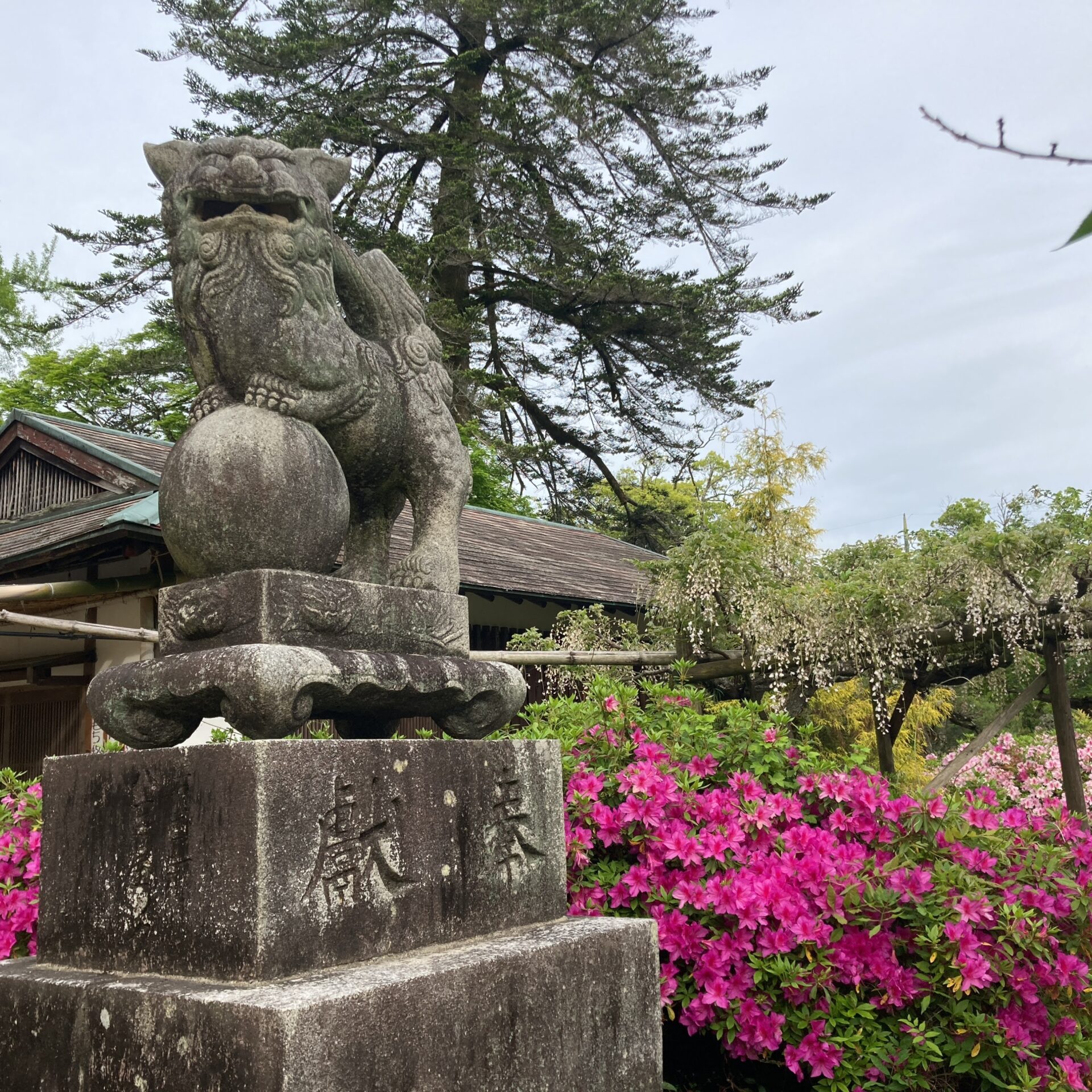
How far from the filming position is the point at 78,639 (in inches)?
307

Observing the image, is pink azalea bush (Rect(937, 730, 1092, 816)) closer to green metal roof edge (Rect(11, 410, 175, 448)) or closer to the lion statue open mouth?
the lion statue open mouth

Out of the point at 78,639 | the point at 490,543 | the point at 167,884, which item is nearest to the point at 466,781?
the point at 167,884

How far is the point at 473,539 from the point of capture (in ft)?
36.6

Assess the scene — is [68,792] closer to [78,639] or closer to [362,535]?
[362,535]

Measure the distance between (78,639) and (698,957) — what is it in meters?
6.12

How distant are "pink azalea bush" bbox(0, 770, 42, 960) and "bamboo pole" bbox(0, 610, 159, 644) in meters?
1.52

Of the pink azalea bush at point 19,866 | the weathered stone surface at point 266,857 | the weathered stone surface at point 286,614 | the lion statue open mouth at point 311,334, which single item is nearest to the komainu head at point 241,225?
the lion statue open mouth at point 311,334

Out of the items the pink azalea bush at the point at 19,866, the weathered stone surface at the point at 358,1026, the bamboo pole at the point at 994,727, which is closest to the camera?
the weathered stone surface at the point at 358,1026

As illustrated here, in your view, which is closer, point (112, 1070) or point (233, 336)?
point (112, 1070)

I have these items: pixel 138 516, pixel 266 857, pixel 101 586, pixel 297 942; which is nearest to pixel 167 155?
pixel 266 857

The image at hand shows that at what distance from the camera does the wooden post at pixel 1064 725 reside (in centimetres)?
660

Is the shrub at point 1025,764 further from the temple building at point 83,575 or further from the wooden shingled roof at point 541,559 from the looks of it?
the temple building at point 83,575

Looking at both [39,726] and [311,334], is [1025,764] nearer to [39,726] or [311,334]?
[39,726]

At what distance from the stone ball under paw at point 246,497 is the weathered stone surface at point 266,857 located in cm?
48
